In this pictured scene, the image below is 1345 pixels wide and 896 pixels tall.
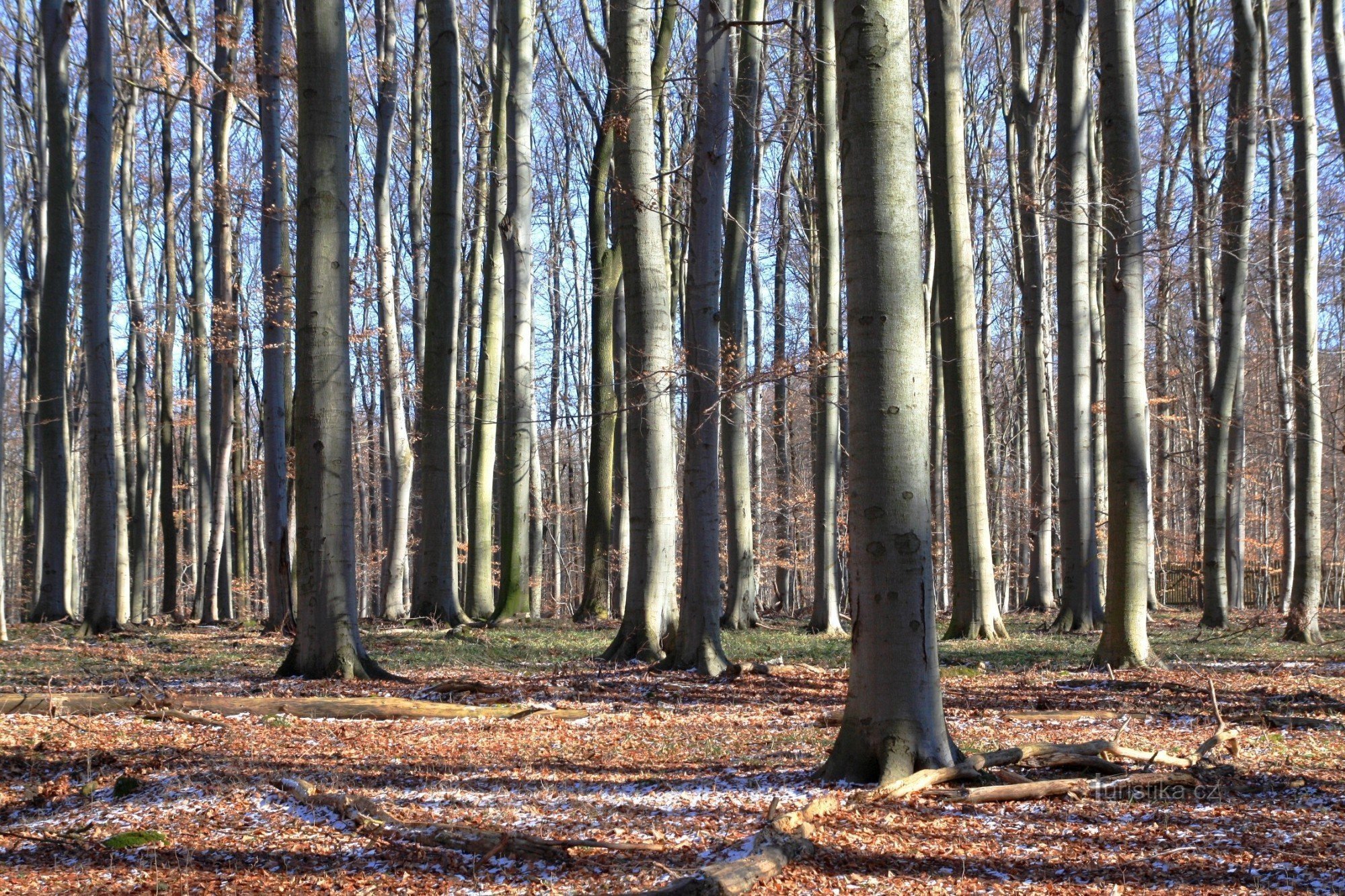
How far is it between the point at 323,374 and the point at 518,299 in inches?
277

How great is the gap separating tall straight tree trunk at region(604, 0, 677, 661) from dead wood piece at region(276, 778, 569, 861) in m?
5.58

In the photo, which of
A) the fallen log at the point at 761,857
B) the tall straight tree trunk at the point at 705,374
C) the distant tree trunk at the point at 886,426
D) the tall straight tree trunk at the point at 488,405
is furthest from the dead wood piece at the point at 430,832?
the tall straight tree trunk at the point at 488,405

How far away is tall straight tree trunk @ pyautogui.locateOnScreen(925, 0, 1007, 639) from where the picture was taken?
12602mm

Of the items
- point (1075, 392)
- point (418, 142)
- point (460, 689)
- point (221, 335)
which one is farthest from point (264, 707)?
point (418, 142)

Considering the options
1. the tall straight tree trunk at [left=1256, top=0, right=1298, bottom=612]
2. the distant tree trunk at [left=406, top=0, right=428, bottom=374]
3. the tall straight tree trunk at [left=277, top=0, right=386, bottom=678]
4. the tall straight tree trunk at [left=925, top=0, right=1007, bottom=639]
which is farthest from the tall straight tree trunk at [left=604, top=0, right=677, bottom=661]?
the tall straight tree trunk at [left=1256, top=0, right=1298, bottom=612]

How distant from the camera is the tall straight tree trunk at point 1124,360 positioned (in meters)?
9.15

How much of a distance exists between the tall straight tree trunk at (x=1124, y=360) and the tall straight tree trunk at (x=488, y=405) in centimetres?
930

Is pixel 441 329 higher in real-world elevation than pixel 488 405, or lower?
higher

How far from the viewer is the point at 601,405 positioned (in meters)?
16.8

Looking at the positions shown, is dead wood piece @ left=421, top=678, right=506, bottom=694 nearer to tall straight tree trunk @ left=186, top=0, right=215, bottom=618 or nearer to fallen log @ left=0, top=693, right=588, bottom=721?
fallen log @ left=0, top=693, right=588, bottom=721

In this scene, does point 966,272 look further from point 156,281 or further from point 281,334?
point 156,281

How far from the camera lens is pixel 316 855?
414cm

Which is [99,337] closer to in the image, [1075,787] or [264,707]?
[264,707]

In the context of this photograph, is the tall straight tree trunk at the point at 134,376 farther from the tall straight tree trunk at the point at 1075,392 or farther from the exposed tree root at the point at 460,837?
the exposed tree root at the point at 460,837
